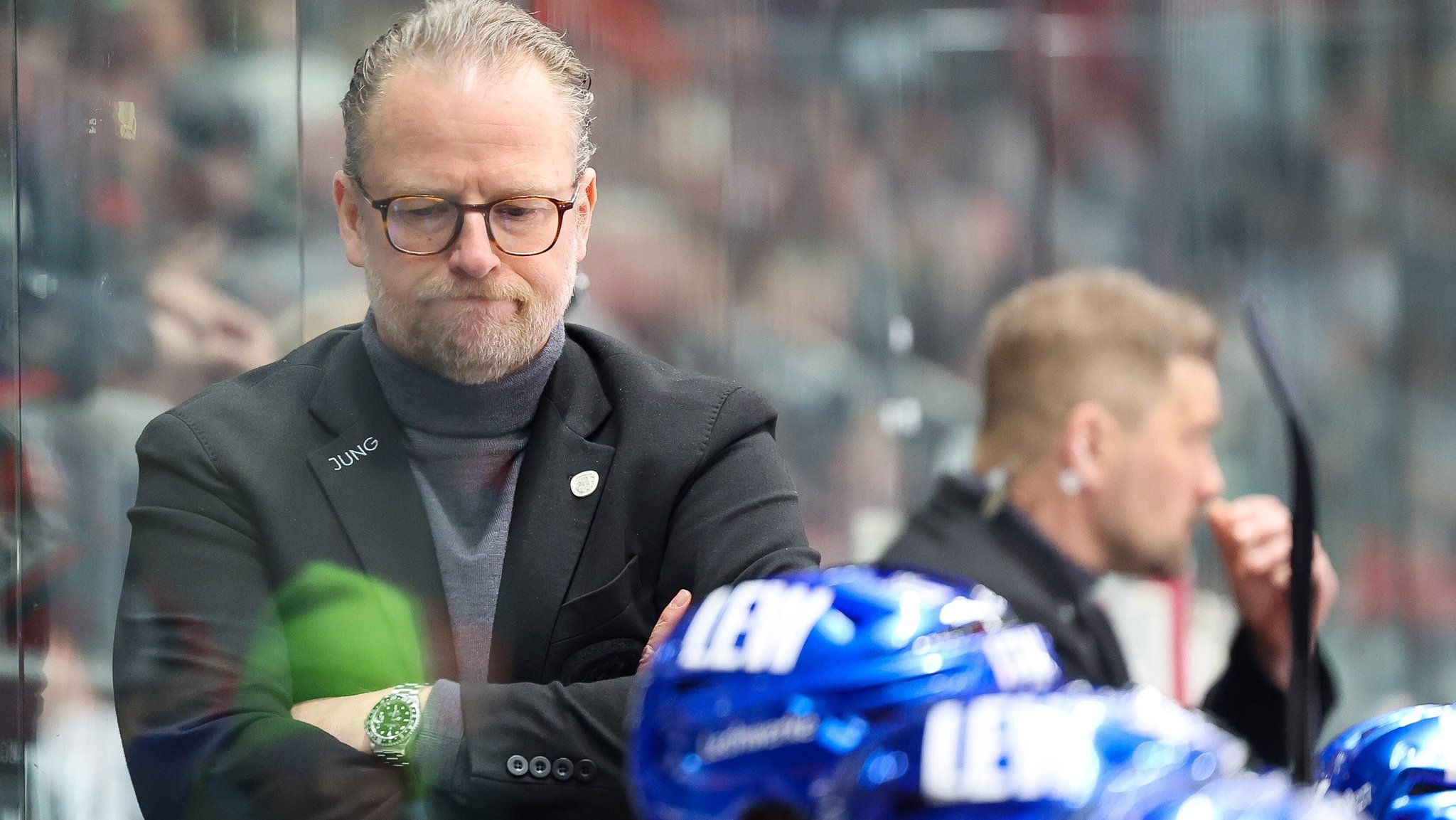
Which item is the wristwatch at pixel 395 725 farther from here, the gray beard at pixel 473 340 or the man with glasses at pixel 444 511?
the gray beard at pixel 473 340

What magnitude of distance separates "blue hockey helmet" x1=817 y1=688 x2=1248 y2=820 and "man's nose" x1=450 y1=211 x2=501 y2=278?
59cm

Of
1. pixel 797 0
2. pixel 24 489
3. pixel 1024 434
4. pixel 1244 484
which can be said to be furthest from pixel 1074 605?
pixel 24 489

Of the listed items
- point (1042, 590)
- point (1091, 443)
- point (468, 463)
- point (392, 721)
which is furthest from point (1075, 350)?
point (392, 721)

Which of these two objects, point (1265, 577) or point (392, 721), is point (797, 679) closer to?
point (392, 721)

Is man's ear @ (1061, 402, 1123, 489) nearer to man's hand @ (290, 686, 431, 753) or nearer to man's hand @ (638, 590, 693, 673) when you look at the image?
man's hand @ (638, 590, 693, 673)

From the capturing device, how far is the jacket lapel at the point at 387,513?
1311mm

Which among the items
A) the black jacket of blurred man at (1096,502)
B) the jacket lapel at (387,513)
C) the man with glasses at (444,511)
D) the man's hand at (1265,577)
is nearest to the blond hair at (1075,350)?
the black jacket of blurred man at (1096,502)

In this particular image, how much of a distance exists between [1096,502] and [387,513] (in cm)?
77

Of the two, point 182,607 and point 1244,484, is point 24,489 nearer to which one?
point 182,607

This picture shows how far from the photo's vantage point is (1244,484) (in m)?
1.82

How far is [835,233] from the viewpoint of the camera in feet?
5.63

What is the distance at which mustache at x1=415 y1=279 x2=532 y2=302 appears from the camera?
1.25 meters

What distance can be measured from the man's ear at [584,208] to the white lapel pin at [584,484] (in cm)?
23

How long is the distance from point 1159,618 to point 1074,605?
0.26m
